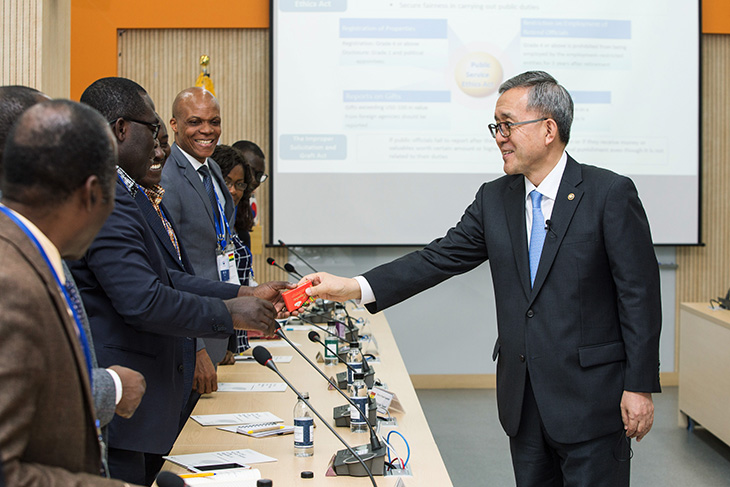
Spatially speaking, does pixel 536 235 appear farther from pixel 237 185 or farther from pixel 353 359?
pixel 237 185

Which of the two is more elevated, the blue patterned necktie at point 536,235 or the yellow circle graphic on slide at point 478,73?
the yellow circle graphic on slide at point 478,73

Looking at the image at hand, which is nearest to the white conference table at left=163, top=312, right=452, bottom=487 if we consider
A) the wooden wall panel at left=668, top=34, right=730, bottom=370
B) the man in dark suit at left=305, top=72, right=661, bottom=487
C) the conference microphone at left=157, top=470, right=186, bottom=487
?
the man in dark suit at left=305, top=72, right=661, bottom=487

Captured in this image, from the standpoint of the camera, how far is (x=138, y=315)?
6.20 feet

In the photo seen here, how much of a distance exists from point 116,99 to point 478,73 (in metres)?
4.32

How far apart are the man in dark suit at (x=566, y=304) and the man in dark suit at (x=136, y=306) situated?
0.86 m

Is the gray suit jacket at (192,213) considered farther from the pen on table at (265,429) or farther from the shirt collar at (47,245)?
the shirt collar at (47,245)

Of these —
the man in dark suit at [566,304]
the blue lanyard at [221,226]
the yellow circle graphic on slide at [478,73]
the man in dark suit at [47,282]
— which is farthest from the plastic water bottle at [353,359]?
the yellow circle graphic on slide at [478,73]

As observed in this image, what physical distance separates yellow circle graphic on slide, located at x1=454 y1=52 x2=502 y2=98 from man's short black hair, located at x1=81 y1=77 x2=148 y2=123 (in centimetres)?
418

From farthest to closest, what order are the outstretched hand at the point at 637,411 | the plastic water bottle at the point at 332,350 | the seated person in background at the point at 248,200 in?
the seated person in background at the point at 248,200 → the plastic water bottle at the point at 332,350 → the outstretched hand at the point at 637,411

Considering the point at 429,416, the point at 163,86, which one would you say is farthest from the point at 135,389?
the point at 163,86

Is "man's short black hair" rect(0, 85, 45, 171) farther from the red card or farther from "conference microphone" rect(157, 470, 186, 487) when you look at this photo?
the red card

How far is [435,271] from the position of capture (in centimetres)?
259

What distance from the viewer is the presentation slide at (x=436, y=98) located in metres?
5.85

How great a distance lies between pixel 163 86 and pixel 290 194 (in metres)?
1.38
